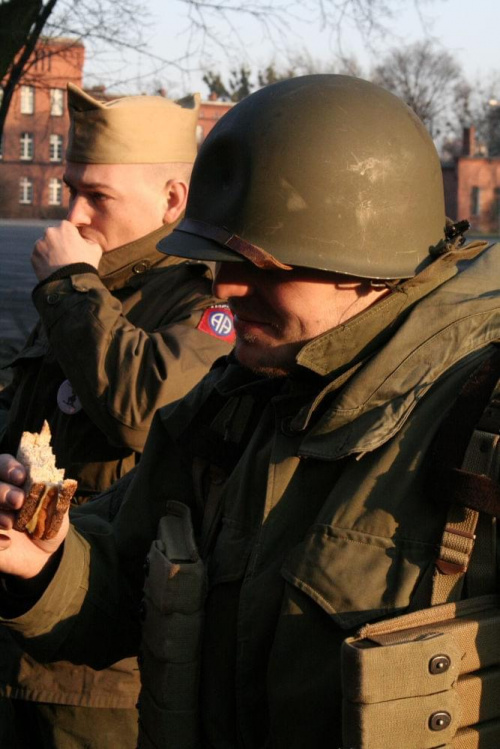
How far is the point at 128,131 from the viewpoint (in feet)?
13.3

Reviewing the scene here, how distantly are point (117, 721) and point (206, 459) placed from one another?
1.37 m

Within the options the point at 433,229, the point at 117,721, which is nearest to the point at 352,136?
the point at 433,229

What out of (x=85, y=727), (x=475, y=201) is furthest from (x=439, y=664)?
(x=475, y=201)

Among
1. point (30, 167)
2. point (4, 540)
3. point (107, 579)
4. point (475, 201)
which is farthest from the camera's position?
point (30, 167)

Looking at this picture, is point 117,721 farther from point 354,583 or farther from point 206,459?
point 354,583

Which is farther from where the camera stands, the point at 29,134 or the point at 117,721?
the point at 29,134

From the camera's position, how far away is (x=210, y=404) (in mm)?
2600

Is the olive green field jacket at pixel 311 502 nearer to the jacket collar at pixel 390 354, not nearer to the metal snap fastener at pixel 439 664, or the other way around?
the jacket collar at pixel 390 354

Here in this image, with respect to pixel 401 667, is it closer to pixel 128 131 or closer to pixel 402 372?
pixel 402 372

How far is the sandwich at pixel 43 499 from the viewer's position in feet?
7.61

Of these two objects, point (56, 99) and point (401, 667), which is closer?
point (401, 667)

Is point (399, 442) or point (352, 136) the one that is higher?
point (352, 136)

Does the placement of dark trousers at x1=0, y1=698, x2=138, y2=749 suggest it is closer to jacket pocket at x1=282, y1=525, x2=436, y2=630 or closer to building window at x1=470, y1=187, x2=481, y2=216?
jacket pocket at x1=282, y1=525, x2=436, y2=630

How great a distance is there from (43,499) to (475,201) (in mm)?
64566
